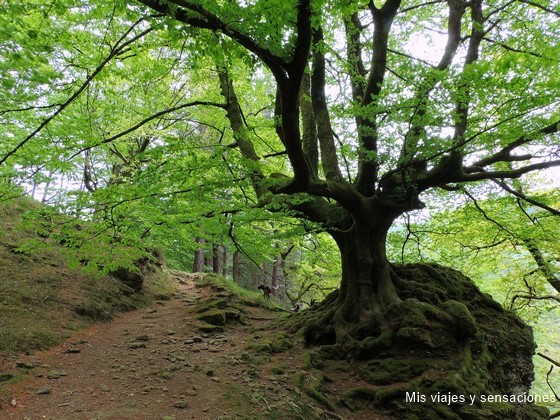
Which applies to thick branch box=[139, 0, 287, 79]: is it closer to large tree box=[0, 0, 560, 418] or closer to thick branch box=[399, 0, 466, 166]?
large tree box=[0, 0, 560, 418]

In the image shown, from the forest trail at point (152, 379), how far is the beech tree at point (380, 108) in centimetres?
230

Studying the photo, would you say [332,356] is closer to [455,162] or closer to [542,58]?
[455,162]

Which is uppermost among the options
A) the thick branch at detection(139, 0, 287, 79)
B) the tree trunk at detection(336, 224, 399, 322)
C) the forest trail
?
the thick branch at detection(139, 0, 287, 79)

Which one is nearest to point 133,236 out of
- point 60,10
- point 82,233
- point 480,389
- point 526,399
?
point 82,233

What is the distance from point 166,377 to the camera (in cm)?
490

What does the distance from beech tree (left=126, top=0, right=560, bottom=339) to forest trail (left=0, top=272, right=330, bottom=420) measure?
230 centimetres

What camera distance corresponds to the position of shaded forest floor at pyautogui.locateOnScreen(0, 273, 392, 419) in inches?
152

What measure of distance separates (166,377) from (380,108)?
5.30 m

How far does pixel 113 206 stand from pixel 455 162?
240 inches

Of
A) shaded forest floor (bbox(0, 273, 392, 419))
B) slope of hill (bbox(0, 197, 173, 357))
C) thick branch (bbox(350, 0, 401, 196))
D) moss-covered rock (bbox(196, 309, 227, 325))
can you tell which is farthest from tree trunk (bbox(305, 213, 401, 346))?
slope of hill (bbox(0, 197, 173, 357))

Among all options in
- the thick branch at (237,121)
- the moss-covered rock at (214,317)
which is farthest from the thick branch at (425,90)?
the moss-covered rock at (214,317)

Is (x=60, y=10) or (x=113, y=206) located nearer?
(x=60, y=10)

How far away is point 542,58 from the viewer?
4094 millimetres

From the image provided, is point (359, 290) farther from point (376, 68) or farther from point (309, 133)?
point (376, 68)
